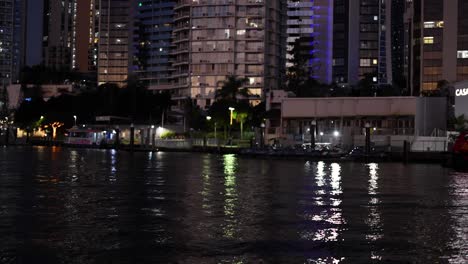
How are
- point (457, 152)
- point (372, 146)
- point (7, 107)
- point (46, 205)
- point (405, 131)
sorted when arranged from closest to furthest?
point (46, 205)
point (457, 152)
point (372, 146)
point (405, 131)
point (7, 107)

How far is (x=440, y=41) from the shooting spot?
14362 cm

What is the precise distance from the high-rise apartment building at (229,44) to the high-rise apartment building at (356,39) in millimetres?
33155

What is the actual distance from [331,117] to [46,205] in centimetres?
7369

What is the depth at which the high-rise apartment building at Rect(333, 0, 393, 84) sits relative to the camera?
19150 cm

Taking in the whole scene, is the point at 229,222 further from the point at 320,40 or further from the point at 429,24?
the point at 320,40

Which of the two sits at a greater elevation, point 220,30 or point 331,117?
point 220,30

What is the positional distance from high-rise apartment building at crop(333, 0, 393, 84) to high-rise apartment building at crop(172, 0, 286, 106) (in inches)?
Result: 1305

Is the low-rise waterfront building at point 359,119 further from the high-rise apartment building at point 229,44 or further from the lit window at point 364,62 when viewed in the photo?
the lit window at point 364,62

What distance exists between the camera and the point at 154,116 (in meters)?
145

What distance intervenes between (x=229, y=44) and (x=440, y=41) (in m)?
44.5

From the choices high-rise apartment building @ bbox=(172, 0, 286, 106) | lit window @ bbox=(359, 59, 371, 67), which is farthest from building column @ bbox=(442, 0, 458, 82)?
lit window @ bbox=(359, 59, 371, 67)

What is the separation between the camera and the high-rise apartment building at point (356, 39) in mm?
191500

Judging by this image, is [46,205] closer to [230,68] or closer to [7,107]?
[230,68]

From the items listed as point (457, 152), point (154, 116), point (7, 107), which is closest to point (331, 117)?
point (457, 152)
